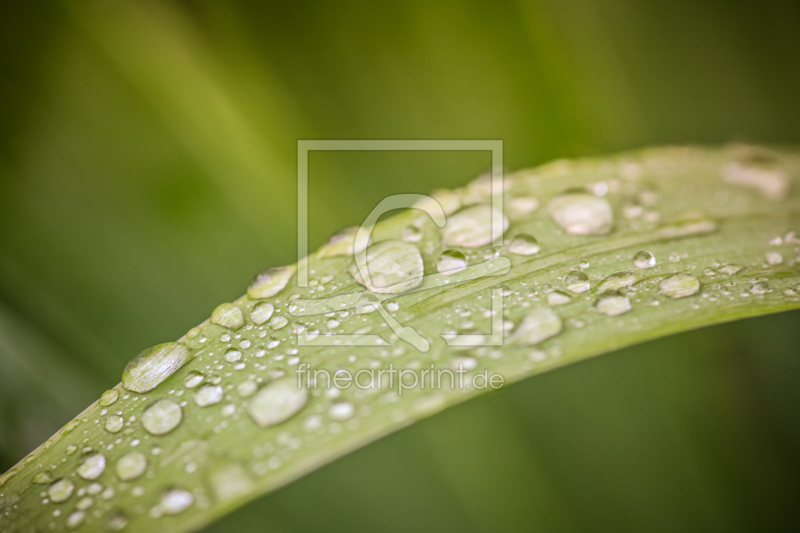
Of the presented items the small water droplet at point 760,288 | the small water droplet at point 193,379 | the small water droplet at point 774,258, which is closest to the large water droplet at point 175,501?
the small water droplet at point 193,379

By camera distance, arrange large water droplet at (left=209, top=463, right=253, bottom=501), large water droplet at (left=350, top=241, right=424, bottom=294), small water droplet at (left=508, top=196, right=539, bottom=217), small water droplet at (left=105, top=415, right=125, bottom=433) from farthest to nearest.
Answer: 1. small water droplet at (left=508, top=196, right=539, bottom=217)
2. large water droplet at (left=350, top=241, right=424, bottom=294)
3. small water droplet at (left=105, top=415, right=125, bottom=433)
4. large water droplet at (left=209, top=463, right=253, bottom=501)

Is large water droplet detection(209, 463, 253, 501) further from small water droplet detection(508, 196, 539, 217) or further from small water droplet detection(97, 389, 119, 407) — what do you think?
small water droplet detection(508, 196, 539, 217)

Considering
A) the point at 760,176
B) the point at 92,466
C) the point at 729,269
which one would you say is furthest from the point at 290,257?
the point at 760,176

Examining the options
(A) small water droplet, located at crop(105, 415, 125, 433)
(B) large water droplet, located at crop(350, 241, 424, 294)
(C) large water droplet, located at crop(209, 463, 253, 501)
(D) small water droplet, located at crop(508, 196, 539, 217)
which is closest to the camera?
(C) large water droplet, located at crop(209, 463, 253, 501)

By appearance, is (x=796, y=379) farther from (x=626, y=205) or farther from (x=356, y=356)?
(x=356, y=356)

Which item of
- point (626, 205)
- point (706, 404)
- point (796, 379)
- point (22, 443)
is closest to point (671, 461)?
point (706, 404)

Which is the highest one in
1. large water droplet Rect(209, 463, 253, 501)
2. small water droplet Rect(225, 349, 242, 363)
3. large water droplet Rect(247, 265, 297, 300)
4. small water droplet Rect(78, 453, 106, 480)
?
large water droplet Rect(247, 265, 297, 300)

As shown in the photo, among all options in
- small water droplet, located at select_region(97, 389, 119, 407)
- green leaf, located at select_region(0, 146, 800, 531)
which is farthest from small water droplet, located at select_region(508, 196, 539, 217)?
small water droplet, located at select_region(97, 389, 119, 407)

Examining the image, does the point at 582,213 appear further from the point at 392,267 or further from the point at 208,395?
the point at 208,395
